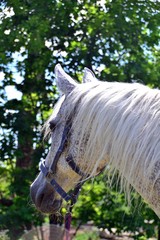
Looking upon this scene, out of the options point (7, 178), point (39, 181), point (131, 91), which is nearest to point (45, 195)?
point (39, 181)

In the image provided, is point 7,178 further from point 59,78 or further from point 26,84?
point 59,78

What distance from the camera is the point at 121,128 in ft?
8.27

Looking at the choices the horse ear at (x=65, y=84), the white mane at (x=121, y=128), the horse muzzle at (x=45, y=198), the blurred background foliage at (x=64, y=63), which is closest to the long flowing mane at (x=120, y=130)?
the white mane at (x=121, y=128)

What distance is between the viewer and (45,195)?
3107 mm

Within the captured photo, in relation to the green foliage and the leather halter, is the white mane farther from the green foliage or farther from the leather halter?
the green foliage

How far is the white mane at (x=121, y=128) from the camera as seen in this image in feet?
7.88

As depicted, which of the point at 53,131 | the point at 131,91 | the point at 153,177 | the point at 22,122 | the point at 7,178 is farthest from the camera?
the point at 7,178

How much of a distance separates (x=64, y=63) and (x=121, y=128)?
478 centimetres

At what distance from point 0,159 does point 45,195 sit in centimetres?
406

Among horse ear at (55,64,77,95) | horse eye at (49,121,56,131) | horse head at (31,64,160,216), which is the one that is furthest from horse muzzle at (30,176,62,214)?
horse ear at (55,64,77,95)

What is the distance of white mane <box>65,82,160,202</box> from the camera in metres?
2.40

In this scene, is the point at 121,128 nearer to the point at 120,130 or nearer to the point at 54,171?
the point at 120,130

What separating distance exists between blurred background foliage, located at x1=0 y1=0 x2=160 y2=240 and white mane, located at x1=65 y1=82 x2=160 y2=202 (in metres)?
4.06

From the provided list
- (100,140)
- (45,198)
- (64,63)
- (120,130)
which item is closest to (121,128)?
(120,130)
